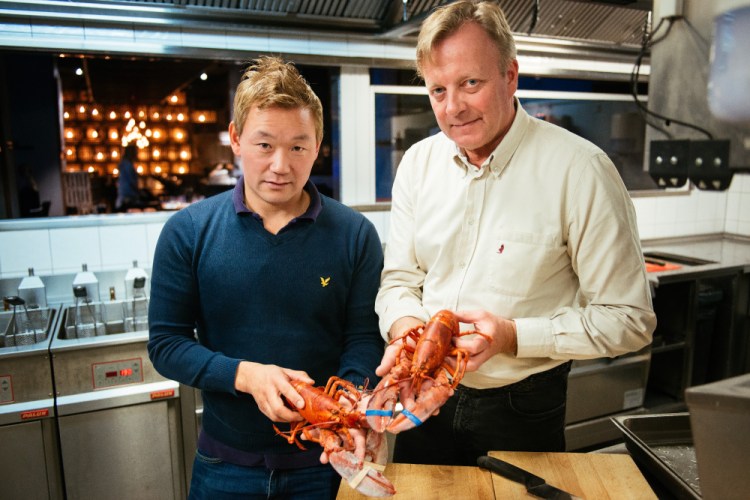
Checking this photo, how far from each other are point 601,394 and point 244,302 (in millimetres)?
3010

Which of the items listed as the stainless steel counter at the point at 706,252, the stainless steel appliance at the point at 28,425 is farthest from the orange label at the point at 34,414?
the stainless steel counter at the point at 706,252

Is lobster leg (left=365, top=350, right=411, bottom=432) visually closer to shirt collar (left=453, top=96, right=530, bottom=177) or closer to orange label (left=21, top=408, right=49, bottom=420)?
shirt collar (left=453, top=96, right=530, bottom=177)

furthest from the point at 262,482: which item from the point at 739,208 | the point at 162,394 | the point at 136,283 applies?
the point at 739,208

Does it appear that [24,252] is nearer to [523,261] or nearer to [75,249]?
[75,249]

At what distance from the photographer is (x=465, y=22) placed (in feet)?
4.91

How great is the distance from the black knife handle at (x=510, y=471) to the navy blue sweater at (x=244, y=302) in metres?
0.39

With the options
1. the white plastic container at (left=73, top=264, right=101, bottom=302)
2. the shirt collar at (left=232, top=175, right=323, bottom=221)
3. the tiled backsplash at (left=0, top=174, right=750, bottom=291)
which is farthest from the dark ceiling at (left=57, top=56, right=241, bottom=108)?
the shirt collar at (left=232, top=175, right=323, bottom=221)

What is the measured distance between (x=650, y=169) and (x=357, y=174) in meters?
2.98

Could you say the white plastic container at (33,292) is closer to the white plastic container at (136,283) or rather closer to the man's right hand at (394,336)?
the white plastic container at (136,283)

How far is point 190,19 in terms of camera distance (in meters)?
3.12

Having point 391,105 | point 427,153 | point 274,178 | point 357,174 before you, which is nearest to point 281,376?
point 274,178

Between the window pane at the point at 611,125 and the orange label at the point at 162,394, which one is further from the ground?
the window pane at the point at 611,125

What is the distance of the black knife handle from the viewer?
4.60 ft

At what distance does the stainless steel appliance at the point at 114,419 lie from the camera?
271cm
